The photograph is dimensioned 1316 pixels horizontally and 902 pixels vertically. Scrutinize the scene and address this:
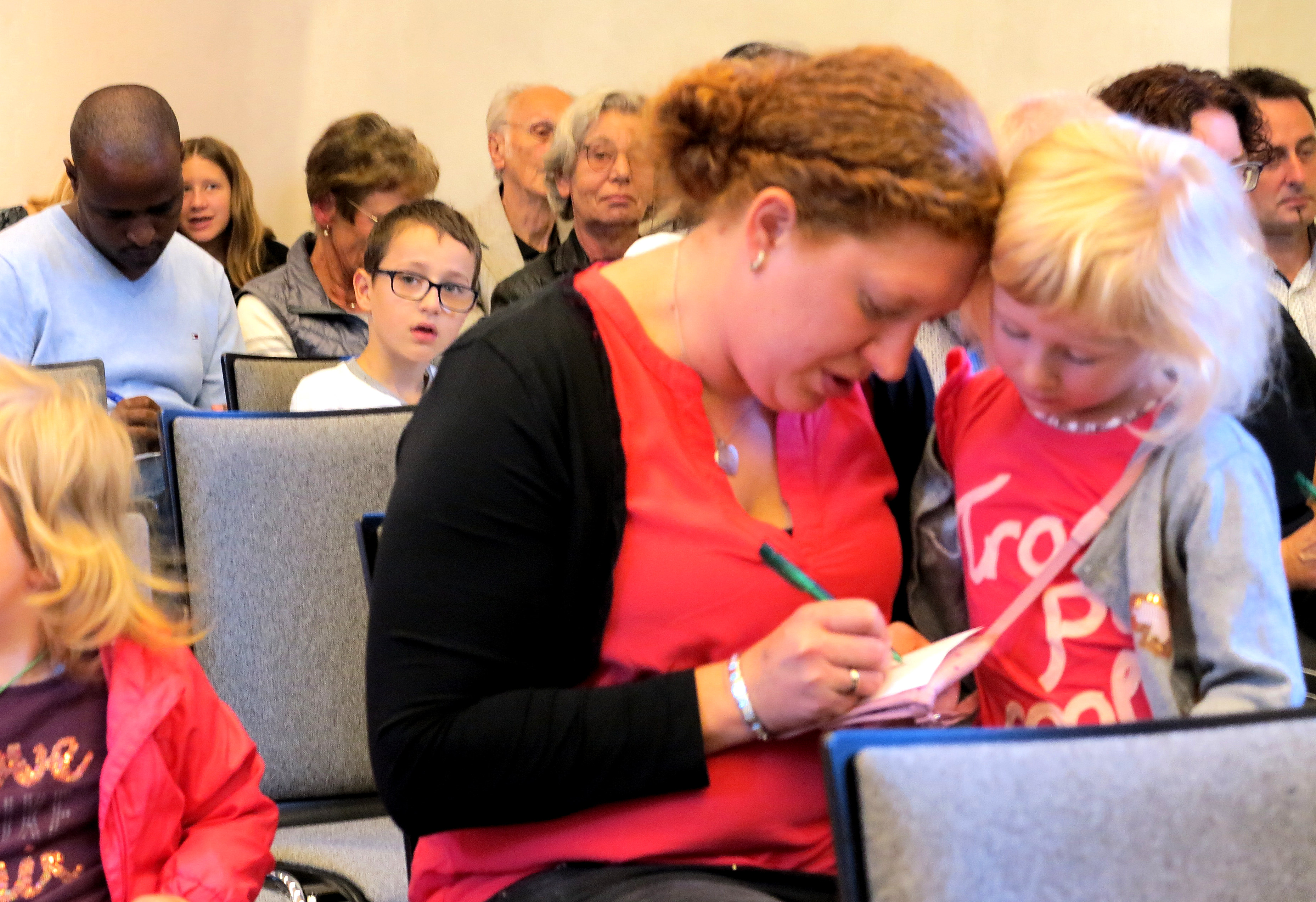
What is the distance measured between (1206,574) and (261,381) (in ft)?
6.77

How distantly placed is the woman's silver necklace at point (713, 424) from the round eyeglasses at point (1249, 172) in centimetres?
104

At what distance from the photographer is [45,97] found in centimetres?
412

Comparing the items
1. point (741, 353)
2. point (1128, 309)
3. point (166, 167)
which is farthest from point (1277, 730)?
point (166, 167)

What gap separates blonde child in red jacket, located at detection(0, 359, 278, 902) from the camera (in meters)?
1.21

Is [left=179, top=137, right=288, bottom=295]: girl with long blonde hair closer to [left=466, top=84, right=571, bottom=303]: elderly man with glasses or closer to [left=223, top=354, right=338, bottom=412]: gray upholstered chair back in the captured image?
[left=466, top=84, right=571, bottom=303]: elderly man with glasses

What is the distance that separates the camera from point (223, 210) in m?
4.39

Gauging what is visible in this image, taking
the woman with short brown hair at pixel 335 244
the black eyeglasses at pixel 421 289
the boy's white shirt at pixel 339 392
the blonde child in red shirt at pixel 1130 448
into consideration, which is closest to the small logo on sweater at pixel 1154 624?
the blonde child in red shirt at pixel 1130 448

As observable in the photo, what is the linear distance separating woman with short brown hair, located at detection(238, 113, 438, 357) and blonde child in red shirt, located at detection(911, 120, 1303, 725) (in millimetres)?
2642

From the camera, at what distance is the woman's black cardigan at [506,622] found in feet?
3.39

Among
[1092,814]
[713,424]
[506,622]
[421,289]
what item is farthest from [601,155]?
[1092,814]

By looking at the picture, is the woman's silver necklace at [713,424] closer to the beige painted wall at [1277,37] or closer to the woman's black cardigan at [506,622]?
the woman's black cardigan at [506,622]

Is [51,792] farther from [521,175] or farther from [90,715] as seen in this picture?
[521,175]

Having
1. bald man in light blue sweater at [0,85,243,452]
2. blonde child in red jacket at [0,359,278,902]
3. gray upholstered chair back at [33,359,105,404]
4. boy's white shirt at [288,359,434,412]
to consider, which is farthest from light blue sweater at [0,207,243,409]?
blonde child in red jacket at [0,359,278,902]

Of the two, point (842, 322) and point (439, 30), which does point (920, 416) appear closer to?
point (842, 322)
